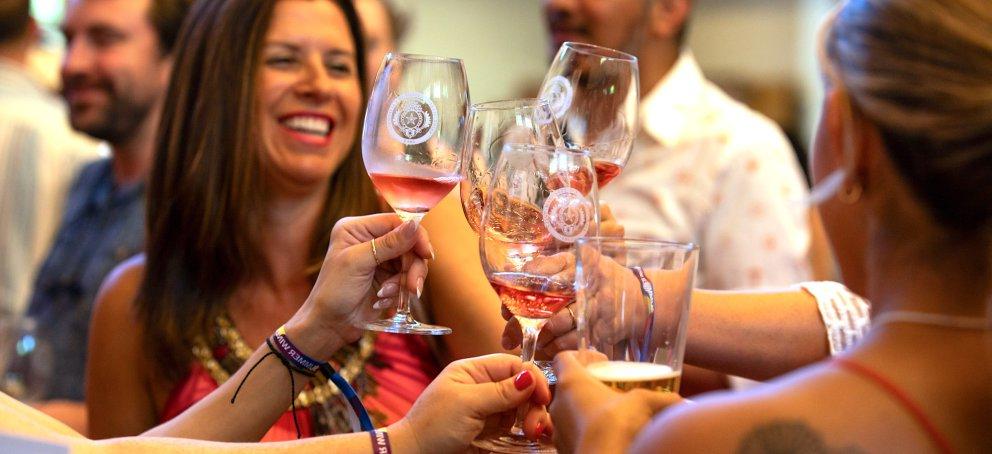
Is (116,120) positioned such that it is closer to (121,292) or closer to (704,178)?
(121,292)

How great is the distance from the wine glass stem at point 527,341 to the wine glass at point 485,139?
152 millimetres

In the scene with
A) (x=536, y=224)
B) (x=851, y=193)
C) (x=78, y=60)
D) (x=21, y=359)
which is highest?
(x=851, y=193)

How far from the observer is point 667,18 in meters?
3.72

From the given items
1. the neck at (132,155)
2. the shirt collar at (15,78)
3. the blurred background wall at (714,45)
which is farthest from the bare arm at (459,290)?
the blurred background wall at (714,45)

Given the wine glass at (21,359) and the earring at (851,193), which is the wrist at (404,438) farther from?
the wine glass at (21,359)

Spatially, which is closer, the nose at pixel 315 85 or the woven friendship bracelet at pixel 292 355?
the woven friendship bracelet at pixel 292 355

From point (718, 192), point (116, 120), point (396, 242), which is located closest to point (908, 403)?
point (396, 242)

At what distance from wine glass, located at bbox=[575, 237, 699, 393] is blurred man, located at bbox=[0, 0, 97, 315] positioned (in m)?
3.30

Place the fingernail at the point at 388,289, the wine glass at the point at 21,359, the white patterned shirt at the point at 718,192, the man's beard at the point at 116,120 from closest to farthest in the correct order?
1. the fingernail at the point at 388,289
2. the wine glass at the point at 21,359
3. the white patterned shirt at the point at 718,192
4. the man's beard at the point at 116,120

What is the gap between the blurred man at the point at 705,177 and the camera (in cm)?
335

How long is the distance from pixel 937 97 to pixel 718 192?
7.83ft

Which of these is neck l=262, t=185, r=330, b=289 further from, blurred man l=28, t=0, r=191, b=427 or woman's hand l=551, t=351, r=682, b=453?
blurred man l=28, t=0, r=191, b=427

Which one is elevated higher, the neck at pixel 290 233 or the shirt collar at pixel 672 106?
the shirt collar at pixel 672 106

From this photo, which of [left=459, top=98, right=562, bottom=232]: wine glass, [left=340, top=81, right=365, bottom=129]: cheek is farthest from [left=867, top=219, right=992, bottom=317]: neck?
[left=340, top=81, right=365, bottom=129]: cheek
